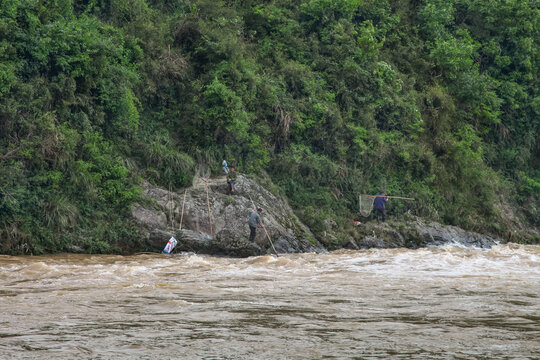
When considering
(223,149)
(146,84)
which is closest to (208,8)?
(146,84)

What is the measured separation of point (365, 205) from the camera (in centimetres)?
2269

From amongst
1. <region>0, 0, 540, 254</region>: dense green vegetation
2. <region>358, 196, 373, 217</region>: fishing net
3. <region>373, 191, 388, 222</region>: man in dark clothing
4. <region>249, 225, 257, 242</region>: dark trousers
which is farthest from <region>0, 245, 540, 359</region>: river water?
<region>358, 196, 373, 217</region>: fishing net

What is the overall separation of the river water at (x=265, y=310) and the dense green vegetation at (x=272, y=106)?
120 inches

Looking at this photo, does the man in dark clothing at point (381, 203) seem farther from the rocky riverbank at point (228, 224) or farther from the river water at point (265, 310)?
the river water at point (265, 310)

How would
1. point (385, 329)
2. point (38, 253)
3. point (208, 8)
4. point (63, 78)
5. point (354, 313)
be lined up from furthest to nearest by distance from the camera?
point (208, 8)
point (63, 78)
point (38, 253)
point (354, 313)
point (385, 329)

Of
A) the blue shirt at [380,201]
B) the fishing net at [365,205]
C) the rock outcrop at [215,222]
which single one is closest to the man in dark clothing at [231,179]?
the rock outcrop at [215,222]

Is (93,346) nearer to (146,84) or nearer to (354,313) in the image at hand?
(354,313)

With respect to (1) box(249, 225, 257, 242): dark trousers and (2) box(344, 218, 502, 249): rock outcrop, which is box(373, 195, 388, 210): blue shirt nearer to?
(2) box(344, 218, 502, 249): rock outcrop

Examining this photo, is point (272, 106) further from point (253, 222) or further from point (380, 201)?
point (253, 222)

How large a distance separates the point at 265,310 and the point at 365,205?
1383 cm

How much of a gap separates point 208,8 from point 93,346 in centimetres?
1890

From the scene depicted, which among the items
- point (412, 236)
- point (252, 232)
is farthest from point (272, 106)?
point (412, 236)

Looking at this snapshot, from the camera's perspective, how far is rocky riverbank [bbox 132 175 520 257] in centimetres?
1781

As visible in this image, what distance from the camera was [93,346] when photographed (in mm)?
7121
